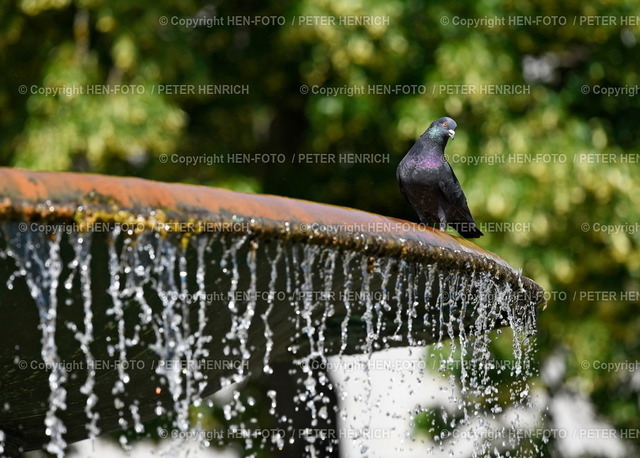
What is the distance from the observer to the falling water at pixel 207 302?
9.49 feet

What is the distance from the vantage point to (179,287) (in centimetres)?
338

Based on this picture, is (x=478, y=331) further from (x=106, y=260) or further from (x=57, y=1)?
(x=57, y=1)

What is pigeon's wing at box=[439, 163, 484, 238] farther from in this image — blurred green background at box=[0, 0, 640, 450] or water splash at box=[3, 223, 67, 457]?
blurred green background at box=[0, 0, 640, 450]

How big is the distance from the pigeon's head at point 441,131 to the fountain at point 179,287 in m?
0.90

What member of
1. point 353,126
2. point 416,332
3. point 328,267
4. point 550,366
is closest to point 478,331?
point 416,332

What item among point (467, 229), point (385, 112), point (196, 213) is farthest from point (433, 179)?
point (385, 112)

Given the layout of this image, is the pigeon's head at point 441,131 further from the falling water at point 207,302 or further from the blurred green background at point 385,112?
the blurred green background at point 385,112

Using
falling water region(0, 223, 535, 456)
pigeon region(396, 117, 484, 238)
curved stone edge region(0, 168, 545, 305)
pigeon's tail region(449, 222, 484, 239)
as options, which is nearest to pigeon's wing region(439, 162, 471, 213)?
pigeon region(396, 117, 484, 238)

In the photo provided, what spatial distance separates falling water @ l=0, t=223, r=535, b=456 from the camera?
9.49 ft

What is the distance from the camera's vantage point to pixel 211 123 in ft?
31.4

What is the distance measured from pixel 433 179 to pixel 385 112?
4139 mm

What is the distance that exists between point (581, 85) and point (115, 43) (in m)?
4.09

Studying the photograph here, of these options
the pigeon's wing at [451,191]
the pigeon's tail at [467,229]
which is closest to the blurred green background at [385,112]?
the pigeon's tail at [467,229]

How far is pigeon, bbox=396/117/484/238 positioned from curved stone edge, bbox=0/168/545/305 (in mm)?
1421
